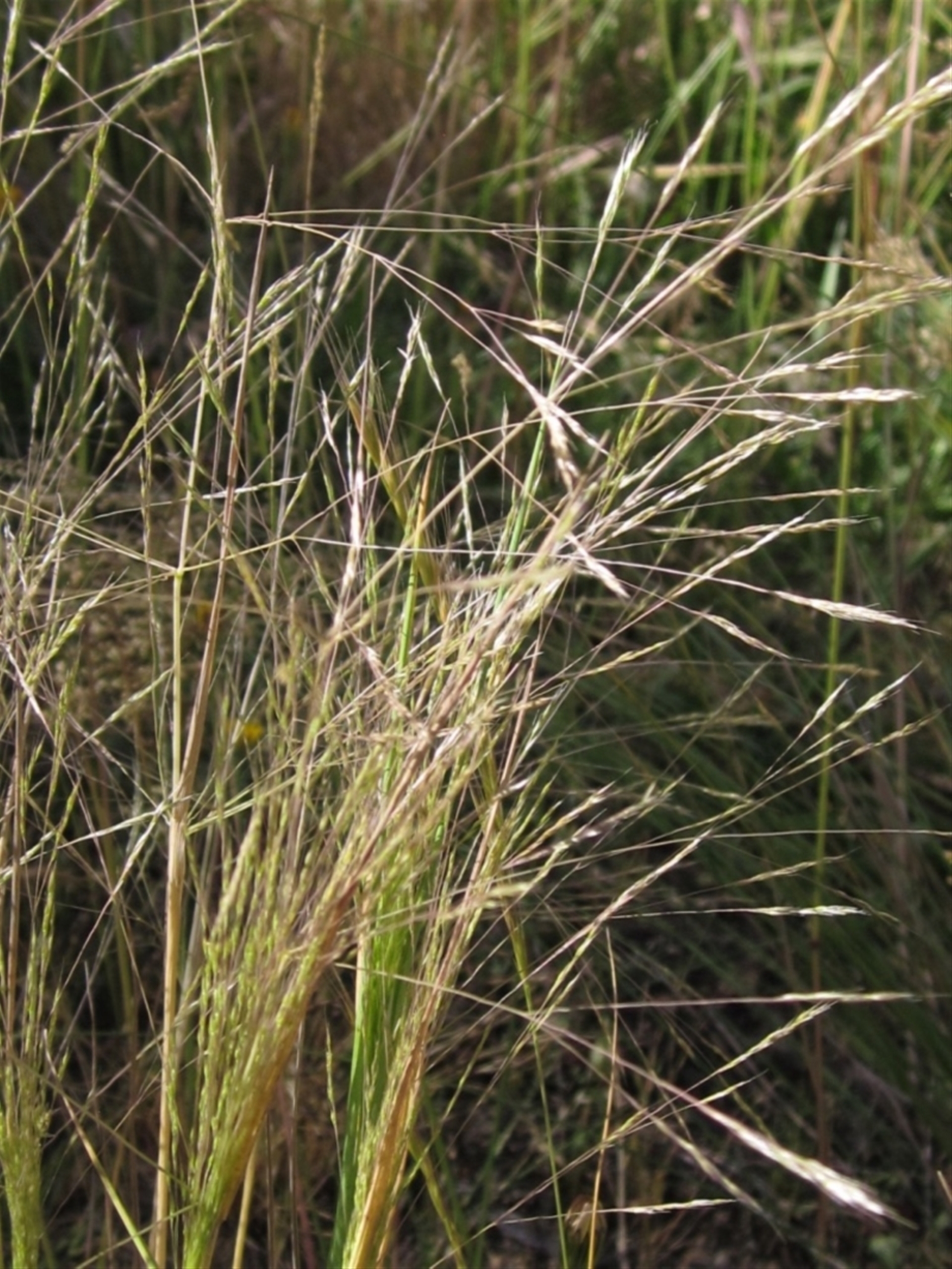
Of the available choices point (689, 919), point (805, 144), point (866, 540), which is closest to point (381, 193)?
point (866, 540)

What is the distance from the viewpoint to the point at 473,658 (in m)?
0.57

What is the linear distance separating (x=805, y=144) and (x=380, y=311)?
1.22 m

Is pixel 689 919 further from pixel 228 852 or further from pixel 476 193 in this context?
pixel 476 193

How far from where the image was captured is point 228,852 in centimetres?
66

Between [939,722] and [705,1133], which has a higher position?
[939,722]

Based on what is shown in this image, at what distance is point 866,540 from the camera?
1.55m

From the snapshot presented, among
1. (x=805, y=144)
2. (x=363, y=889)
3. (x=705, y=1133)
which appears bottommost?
(x=705, y=1133)

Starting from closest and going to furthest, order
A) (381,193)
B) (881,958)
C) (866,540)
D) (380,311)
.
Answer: (881,958)
(866,540)
(380,311)
(381,193)

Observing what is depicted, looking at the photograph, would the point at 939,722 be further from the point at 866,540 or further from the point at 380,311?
the point at 380,311

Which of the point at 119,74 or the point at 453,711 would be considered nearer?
the point at 453,711

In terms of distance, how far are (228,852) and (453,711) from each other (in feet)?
0.39

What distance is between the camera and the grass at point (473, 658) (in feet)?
2.10

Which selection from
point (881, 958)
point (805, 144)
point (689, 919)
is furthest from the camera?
point (689, 919)

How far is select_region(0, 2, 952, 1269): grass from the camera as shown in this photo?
0.64m
